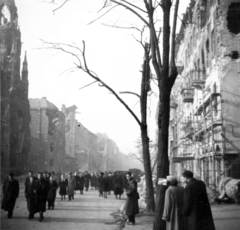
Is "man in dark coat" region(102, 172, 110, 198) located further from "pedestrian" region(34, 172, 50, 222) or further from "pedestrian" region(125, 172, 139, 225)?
"pedestrian" region(125, 172, 139, 225)

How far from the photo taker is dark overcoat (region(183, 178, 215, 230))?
682 cm

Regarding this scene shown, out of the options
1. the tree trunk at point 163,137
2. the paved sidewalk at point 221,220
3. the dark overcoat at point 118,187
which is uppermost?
the tree trunk at point 163,137

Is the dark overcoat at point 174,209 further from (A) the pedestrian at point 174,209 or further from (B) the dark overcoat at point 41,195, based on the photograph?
(B) the dark overcoat at point 41,195

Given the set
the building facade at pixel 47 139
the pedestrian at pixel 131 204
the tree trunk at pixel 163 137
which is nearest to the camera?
the tree trunk at pixel 163 137

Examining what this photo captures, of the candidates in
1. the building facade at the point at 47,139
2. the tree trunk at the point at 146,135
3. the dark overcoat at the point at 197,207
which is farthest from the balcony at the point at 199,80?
the building facade at the point at 47,139

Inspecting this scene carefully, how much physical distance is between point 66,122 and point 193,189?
73.8 meters

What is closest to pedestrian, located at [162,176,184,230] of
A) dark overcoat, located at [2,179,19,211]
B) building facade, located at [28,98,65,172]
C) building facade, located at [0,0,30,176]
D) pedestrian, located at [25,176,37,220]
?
pedestrian, located at [25,176,37,220]

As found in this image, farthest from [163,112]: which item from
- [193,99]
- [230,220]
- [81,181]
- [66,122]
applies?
[66,122]

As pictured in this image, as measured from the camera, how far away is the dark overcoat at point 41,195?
11.8m

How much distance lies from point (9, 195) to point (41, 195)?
1.14 metres

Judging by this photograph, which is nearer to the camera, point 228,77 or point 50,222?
point 50,222

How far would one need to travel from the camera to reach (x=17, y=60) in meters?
49.7

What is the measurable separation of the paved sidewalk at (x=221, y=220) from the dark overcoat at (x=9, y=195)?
13.4 feet

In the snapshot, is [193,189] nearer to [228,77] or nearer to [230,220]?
[230,220]
